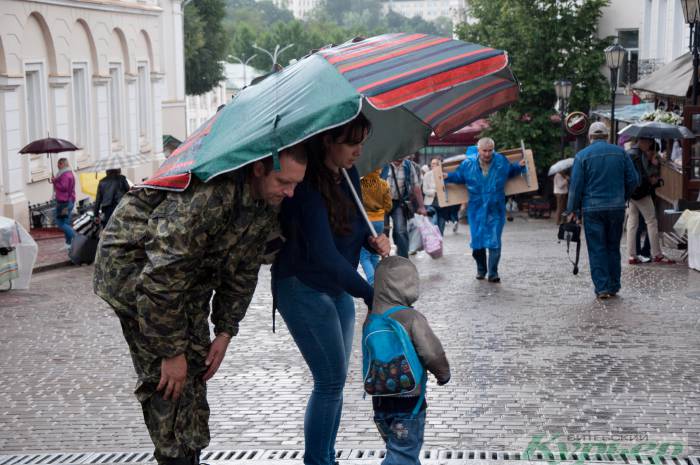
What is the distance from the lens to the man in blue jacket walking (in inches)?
456

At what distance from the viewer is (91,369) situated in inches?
346

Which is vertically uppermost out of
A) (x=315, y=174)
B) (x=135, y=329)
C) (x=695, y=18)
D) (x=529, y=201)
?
(x=695, y=18)

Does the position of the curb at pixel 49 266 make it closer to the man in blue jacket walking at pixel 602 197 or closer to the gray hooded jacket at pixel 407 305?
the man in blue jacket walking at pixel 602 197

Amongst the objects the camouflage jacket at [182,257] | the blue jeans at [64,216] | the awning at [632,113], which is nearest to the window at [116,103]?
the blue jeans at [64,216]

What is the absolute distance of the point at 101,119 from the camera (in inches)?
1239

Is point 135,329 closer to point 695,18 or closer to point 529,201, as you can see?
point 695,18

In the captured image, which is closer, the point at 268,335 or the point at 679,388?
the point at 679,388

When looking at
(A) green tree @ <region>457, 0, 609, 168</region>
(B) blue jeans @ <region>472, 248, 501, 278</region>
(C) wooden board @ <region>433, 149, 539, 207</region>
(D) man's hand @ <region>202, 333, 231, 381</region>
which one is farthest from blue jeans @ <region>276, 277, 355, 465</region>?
(A) green tree @ <region>457, 0, 609, 168</region>

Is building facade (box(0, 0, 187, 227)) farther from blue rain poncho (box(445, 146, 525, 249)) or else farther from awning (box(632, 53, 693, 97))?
awning (box(632, 53, 693, 97))

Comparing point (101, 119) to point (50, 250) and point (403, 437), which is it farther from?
point (403, 437)

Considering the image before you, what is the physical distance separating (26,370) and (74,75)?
2213cm

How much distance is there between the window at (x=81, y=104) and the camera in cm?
2998

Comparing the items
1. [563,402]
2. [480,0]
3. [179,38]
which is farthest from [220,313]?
[179,38]

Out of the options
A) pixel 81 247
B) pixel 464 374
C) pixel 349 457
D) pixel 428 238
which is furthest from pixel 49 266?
pixel 349 457
